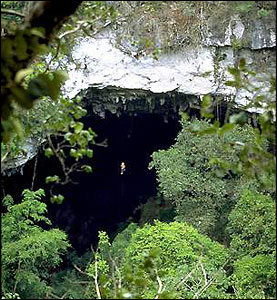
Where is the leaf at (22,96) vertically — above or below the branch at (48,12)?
below

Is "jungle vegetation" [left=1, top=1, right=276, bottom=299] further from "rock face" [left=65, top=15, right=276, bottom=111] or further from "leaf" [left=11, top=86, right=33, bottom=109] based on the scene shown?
"leaf" [left=11, top=86, right=33, bottom=109]

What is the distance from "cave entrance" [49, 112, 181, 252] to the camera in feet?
37.9

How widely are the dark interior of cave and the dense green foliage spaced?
3.60 metres

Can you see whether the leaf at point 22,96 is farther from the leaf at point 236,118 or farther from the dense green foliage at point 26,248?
the dense green foliage at point 26,248

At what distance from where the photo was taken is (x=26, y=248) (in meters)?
7.14

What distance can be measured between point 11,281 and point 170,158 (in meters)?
2.83

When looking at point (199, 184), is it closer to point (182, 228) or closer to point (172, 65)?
point (182, 228)

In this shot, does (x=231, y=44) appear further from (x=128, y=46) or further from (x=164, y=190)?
(x=164, y=190)

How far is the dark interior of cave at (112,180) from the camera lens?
1144 centimetres

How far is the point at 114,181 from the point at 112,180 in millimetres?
51

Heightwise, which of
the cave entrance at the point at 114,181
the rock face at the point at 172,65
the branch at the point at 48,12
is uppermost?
the branch at the point at 48,12

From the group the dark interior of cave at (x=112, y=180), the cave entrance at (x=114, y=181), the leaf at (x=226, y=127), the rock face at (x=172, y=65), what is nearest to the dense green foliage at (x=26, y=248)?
the rock face at (x=172, y=65)

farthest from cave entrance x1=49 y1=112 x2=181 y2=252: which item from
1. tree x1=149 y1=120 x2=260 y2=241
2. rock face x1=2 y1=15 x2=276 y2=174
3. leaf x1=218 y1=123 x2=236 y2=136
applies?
leaf x1=218 y1=123 x2=236 y2=136

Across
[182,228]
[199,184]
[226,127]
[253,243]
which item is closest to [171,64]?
[199,184]
